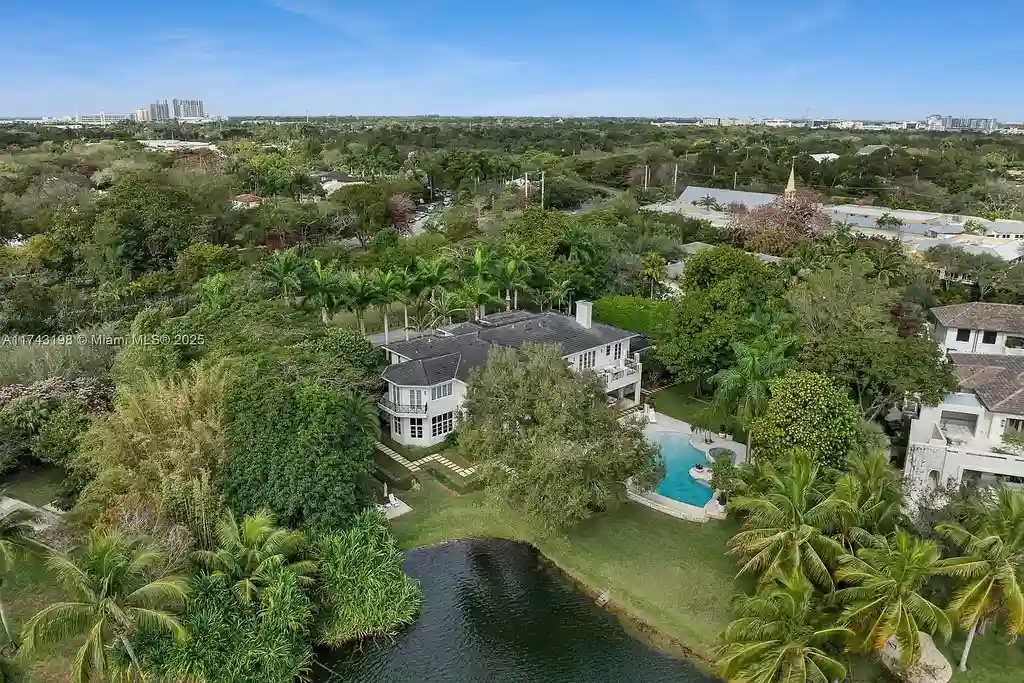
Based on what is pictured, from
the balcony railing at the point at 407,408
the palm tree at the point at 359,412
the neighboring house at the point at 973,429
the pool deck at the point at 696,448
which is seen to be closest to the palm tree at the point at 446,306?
the balcony railing at the point at 407,408

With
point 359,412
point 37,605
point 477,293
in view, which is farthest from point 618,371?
point 37,605

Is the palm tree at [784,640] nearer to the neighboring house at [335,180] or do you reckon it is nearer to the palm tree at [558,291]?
the palm tree at [558,291]

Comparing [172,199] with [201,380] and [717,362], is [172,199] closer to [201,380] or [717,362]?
[201,380]

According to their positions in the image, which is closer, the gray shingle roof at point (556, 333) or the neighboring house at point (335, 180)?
the gray shingle roof at point (556, 333)

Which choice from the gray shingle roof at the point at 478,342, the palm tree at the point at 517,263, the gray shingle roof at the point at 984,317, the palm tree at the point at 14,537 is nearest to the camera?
the palm tree at the point at 14,537

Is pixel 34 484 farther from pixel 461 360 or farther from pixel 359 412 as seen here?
pixel 461 360

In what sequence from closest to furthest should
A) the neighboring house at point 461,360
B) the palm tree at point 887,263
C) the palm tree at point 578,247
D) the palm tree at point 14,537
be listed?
1. the palm tree at point 14,537
2. the neighboring house at point 461,360
3. the palm tree at point 887,263
4. the palm tree at point 578,247

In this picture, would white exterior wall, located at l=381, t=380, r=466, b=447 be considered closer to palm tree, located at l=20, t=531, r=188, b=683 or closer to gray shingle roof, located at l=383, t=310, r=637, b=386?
gray shingle roof, located at l=383, t=310, r=637, b=386
